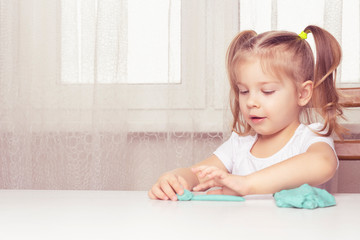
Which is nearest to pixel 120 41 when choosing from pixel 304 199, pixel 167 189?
pixel 167 189

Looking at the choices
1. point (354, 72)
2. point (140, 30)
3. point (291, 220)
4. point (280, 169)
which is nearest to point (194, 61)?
point (140, 30)

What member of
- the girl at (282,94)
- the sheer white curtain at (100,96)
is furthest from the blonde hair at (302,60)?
the sheer white curtain at (100,96)

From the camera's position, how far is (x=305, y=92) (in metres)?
1.14

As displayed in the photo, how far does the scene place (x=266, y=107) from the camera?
3.53ft

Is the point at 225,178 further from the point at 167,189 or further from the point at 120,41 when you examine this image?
the point at 120,41

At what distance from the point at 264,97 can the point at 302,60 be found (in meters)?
0.15

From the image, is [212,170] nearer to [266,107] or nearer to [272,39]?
[266,107]

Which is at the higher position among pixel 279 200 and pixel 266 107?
pixel 266 107

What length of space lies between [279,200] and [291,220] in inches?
4.9

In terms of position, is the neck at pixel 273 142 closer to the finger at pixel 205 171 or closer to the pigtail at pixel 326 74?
the pigtail at pixel 326 74

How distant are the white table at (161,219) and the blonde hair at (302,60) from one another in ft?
1.28

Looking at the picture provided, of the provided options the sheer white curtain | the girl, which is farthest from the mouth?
the sheer white curtain

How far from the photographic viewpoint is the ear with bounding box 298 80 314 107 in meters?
1.13

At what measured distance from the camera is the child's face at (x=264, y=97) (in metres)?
1.07
